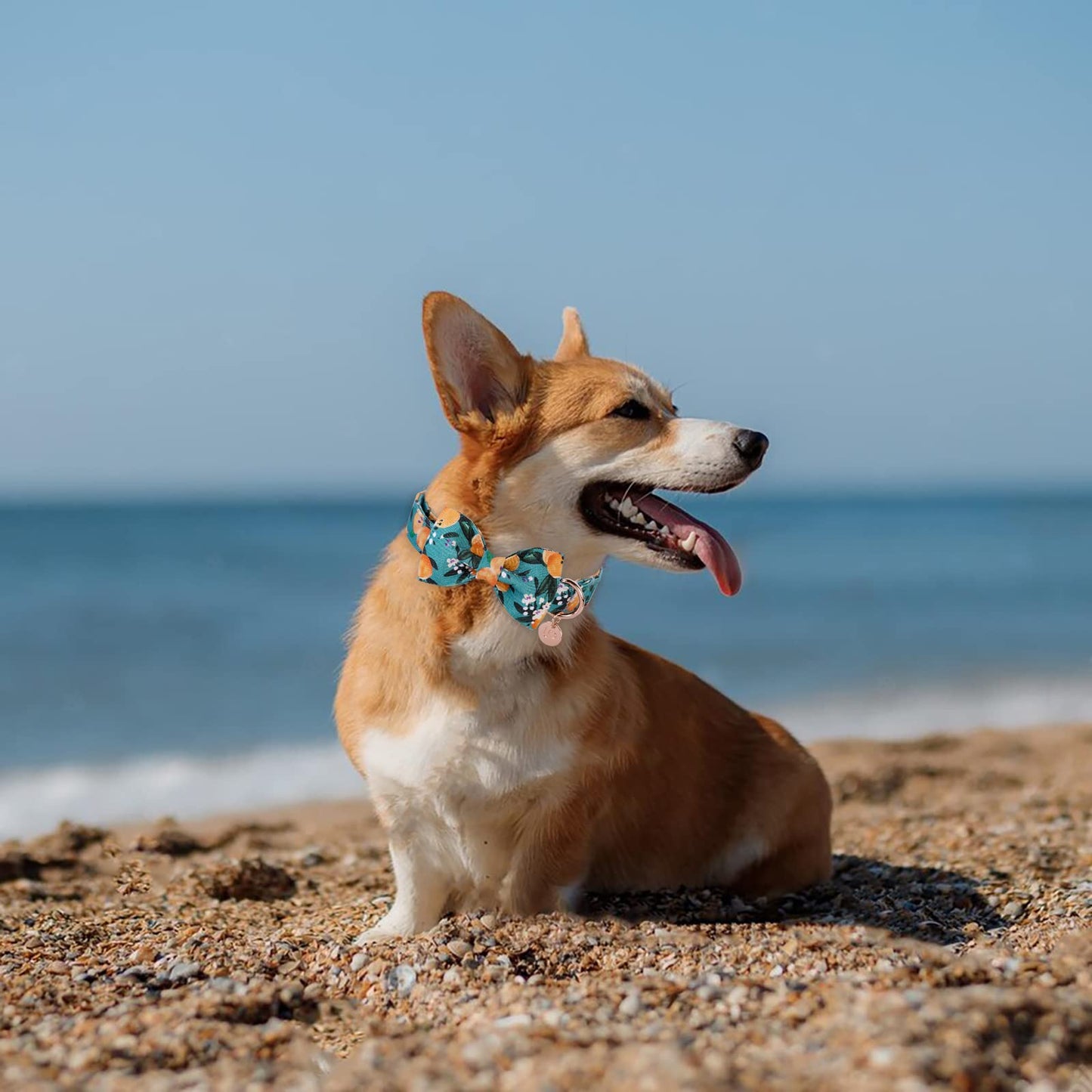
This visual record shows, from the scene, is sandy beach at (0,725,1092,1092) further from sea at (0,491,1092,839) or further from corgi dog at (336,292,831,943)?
sea at (0,491,1092,839)

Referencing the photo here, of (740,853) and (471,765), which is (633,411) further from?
(740,853)

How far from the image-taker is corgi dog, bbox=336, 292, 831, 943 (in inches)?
149

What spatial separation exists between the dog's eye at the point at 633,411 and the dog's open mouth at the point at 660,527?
0.75ft

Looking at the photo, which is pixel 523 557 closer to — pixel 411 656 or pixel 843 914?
pixel 411 656

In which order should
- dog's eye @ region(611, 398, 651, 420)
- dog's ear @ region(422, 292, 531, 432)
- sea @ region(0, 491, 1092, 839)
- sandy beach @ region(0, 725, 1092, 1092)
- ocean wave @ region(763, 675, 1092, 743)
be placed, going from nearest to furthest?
sandy beach @ region(0, 725, 1092, 1092), dog's ear @ region(422, 292, 531, 432), dog's eye @ region(611, 398, 651, 420), sea @ region(0, 491, 1092, 839), ocean wave @ region(763, 675, 1092, 743)

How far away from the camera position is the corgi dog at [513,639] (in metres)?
3.79

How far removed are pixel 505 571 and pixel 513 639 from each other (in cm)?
23

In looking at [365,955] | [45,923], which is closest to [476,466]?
[365,955]

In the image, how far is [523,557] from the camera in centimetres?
377

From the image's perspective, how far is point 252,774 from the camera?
9.47m

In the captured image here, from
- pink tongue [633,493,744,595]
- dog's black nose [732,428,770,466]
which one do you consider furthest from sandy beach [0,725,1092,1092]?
dog's black nose [732,428,770,466]

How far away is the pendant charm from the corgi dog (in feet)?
0.35

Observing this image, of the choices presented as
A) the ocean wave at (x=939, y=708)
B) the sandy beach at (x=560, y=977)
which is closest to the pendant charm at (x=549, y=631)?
the sandy beach at (x=560, y=977)

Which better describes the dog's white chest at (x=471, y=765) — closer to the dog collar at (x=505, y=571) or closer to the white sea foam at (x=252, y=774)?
the dog collar at (x=505, y=571)
